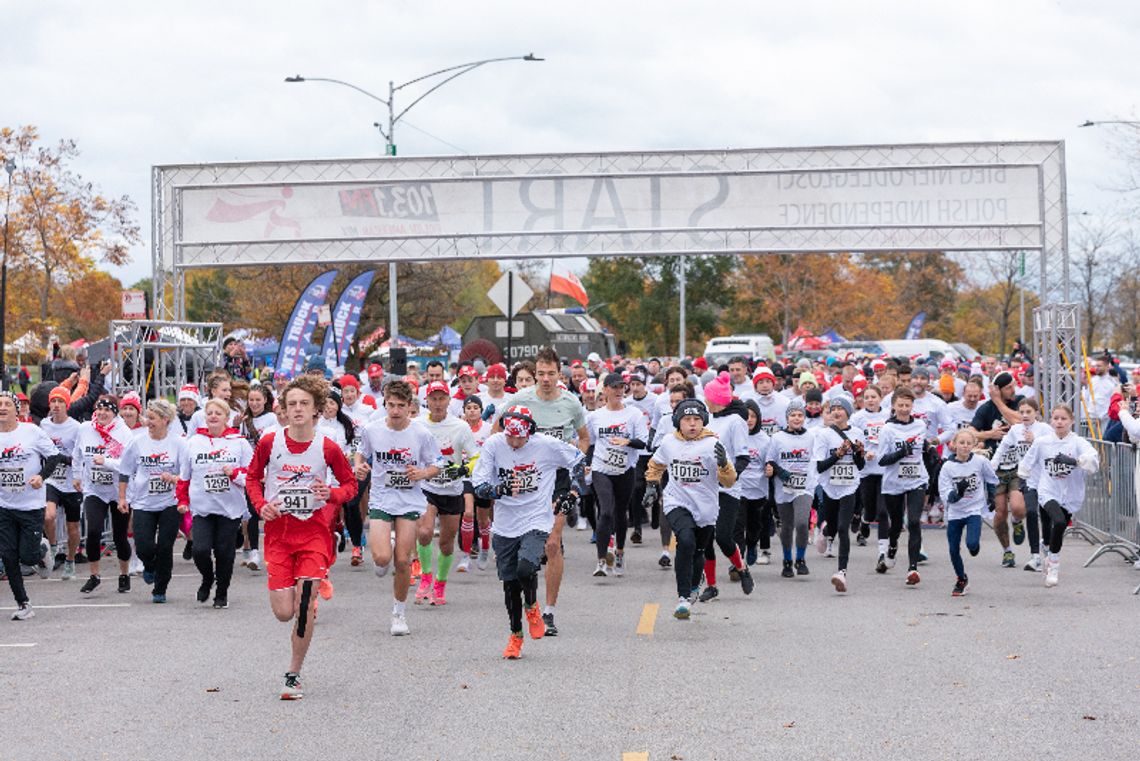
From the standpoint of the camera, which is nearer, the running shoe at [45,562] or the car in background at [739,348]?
the running shoe at [45,562]

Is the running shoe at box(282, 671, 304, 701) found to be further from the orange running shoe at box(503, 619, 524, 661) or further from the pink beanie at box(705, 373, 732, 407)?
the pink beanie at box(705, 373, 732, 407)

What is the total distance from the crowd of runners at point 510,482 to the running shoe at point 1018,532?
0.25 meters

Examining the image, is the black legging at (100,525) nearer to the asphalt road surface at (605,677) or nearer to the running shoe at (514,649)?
the asphalt road surface at (605,677)

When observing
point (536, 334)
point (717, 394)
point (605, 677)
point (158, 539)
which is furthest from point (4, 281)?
point (605, 677)

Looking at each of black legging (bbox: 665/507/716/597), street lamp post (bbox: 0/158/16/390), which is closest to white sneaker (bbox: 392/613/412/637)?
black legging (bbox: 665/507/716/597)

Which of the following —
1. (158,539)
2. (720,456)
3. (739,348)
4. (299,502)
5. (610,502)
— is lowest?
(158,539)

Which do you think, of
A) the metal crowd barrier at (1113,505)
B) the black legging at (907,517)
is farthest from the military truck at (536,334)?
the black legging at (907,517)

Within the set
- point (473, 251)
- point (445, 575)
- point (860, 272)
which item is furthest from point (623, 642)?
point (860, 272)

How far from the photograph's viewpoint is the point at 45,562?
15.7 m

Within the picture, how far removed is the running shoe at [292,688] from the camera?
28.0ft

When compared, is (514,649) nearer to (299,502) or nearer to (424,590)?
(299,502)

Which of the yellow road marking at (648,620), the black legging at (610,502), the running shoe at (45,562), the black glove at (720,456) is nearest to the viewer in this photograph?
the yellow road marking at (648,620)

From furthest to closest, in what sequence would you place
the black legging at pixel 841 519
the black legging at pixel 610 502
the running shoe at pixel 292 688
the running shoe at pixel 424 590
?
1. the black legging at pixel 610 502
2. the black legging at pixel 841 519
3. the running shoe at pixel 424 590
4. the running shoe at pixel 292 688

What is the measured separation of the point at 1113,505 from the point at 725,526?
225 inches
